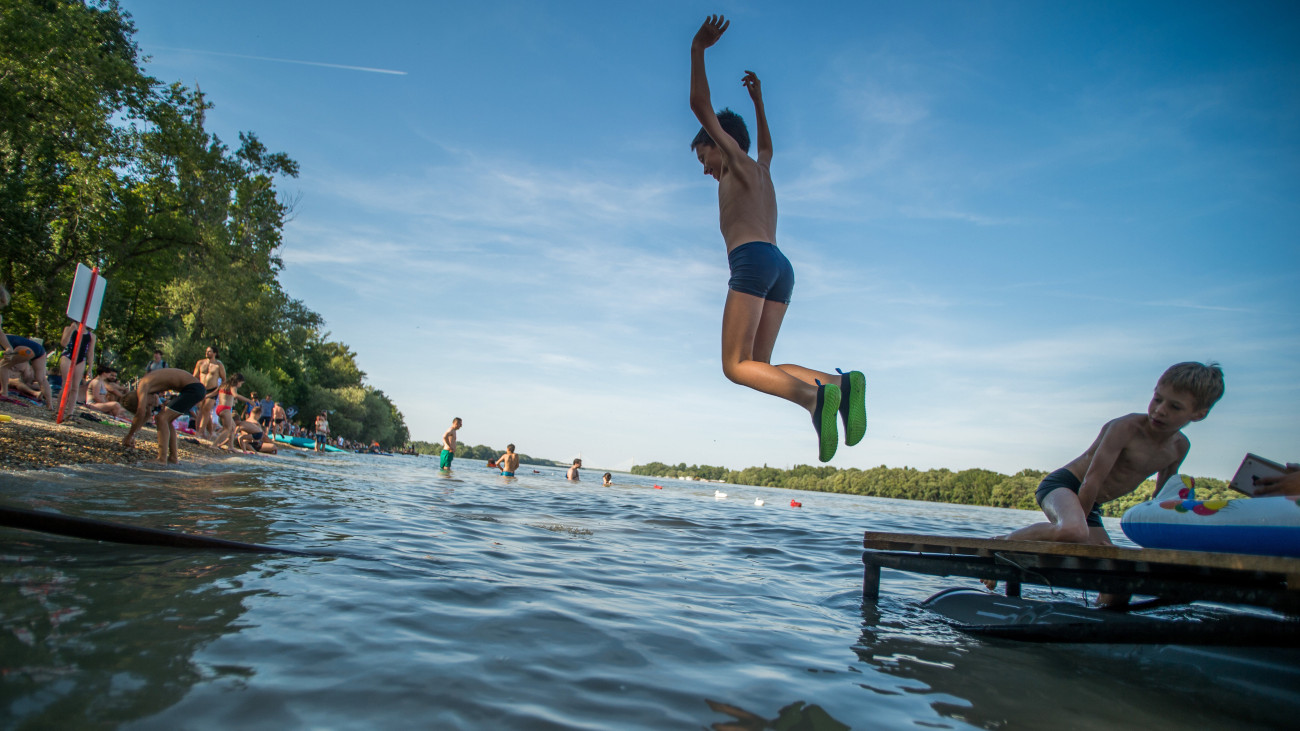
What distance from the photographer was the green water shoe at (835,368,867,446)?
4.07m

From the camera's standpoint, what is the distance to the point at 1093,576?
352 centimetres

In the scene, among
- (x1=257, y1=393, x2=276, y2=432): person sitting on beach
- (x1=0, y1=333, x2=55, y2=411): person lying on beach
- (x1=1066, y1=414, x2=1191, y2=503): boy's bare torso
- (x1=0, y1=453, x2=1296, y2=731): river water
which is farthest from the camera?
(x1=257, y1=393, x2=276, y2=432): person sitting on beach

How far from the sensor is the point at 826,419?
12.8 feet

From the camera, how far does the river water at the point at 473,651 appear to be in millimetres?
1753

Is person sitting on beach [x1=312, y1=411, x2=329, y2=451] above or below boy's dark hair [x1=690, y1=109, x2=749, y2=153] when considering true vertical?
below

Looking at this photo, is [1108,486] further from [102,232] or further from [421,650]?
[102,232]

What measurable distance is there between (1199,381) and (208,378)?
51.1 feet

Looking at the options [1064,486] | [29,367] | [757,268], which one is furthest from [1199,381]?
[29,367]

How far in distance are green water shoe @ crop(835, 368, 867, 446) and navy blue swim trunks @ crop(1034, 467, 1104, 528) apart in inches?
65.2

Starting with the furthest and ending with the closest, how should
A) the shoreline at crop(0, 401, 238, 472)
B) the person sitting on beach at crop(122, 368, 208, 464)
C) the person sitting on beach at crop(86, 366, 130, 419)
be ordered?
the person sitting on beach at crop(86, 366, 130, 419) → the person sitting on beach at crop(122, 368, 208, 464) → the shoreline at crop(0, 401, 238, 472)

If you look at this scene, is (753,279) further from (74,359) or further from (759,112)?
(74,359)

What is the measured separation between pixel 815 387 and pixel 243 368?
37.2 m

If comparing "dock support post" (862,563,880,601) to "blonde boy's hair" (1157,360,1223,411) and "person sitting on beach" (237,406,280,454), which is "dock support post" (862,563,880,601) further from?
"person sitting on beach" (237,406,280,454)

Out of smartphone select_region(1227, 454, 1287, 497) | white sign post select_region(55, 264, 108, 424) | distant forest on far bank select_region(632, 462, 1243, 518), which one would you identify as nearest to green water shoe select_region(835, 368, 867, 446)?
smartphone select_region(1227, 454, 1287, 497)
